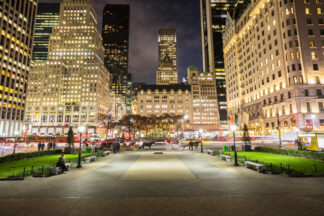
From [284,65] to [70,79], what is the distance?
132177 millimetres

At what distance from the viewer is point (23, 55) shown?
338 ft

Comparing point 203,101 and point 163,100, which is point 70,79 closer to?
point 163,100

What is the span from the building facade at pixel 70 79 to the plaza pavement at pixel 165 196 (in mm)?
125168

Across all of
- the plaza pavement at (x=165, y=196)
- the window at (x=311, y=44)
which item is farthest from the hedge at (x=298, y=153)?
the window at (x=311, y=44)

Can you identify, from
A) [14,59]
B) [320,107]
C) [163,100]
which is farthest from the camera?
[163,100]

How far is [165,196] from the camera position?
930 centimetres

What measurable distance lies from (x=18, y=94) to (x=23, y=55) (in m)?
21.9

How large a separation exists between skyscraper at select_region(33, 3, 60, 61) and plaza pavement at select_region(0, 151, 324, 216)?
20547 centimetres

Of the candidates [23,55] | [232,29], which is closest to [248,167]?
[232,29]

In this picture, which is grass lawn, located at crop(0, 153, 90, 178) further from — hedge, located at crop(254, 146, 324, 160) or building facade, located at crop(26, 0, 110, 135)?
building facade, located at crop(26, 0, 110, 135)

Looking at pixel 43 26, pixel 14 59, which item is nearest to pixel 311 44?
pixel 14 59

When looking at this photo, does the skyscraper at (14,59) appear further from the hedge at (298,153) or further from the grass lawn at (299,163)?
the grass lawn at (299,163)

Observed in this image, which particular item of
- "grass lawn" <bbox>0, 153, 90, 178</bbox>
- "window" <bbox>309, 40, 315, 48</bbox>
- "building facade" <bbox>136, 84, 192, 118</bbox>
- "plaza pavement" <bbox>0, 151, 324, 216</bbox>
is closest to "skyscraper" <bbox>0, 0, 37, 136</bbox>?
"building facade" <bbox>136, 84, 192, 118</bbox>

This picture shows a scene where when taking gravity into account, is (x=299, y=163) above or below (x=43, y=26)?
below
